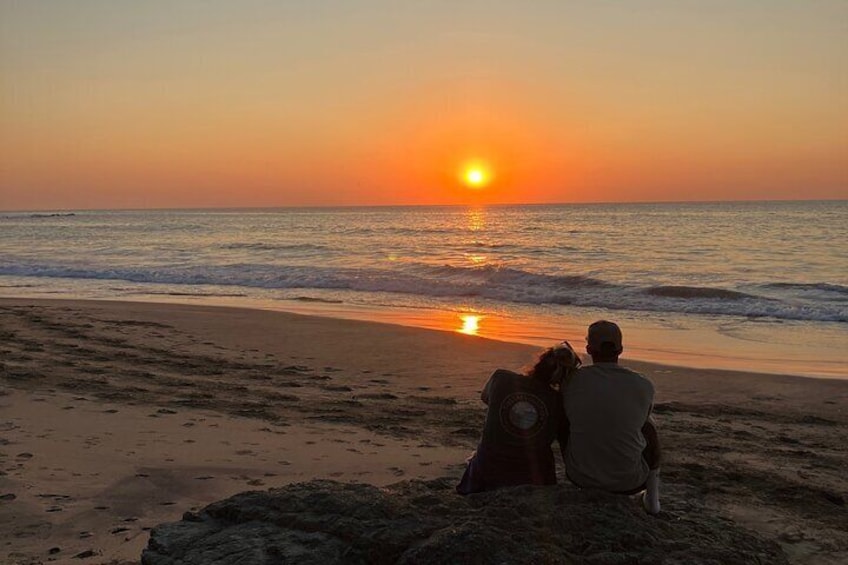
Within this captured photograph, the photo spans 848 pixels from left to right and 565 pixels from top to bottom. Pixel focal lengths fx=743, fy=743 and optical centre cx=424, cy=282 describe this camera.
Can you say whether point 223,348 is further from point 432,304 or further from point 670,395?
point 432,304

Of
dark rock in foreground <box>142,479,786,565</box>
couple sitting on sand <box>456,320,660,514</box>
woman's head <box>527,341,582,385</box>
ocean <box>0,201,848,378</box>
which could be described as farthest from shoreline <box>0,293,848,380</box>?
dark rock in foreground <box>142,479,786,565</box>

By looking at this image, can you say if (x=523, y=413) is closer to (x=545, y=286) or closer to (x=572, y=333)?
(x=572, y=333)

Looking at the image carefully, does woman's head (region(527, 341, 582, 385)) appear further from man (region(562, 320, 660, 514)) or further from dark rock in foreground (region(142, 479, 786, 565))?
dark rock in foreground (region(142, 479, 786, 565))

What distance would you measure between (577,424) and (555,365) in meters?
0.33

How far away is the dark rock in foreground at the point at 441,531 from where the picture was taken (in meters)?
3.12

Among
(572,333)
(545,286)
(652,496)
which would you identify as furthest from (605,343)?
(545,286)

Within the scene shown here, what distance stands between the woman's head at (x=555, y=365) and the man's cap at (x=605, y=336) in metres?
0.13

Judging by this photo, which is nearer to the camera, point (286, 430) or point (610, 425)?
point (610, 425)

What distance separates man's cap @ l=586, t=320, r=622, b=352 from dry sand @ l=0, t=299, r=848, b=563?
1.68 m

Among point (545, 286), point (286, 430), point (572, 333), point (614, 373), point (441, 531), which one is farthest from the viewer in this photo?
point (545, 286)

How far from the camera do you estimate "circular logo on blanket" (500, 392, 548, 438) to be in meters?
4.02

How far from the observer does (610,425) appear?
391 cm

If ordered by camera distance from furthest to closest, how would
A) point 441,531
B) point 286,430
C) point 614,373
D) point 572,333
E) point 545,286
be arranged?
point 545,286
point 572,333
point 286,430
point 614,373
point 441,531

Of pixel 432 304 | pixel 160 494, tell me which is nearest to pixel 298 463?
pixel 160 494
